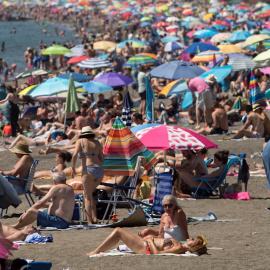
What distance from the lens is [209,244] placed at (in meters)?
7.49

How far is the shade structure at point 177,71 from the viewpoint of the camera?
1986 cm

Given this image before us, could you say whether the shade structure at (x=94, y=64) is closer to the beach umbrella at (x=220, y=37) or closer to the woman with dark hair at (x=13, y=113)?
the beach umbrella at (x=220, y=37)

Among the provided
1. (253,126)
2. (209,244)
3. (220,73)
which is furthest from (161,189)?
(220,73)

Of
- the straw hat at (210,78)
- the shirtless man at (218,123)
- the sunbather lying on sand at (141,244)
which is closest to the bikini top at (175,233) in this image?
the sunbather lying on sand at (141,244)

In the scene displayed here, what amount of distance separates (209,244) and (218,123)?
9.19m

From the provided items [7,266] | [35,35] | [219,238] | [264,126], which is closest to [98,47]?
[264,126]

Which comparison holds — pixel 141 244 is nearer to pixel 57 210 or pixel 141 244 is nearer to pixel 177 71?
pixel 57 210

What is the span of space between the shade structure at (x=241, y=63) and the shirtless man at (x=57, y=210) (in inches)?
532

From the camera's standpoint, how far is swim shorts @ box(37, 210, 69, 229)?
8609 mm

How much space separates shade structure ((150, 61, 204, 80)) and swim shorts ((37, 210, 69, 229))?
11484 mm

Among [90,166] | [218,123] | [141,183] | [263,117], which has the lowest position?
[218,123]

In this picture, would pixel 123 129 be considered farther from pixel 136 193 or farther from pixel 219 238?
pixel 219 238

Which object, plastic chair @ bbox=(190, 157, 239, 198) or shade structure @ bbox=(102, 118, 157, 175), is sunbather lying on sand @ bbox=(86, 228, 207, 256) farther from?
plastic chair @ bbox=(190, 157, 239, 198)

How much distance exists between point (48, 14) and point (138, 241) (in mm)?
81147
